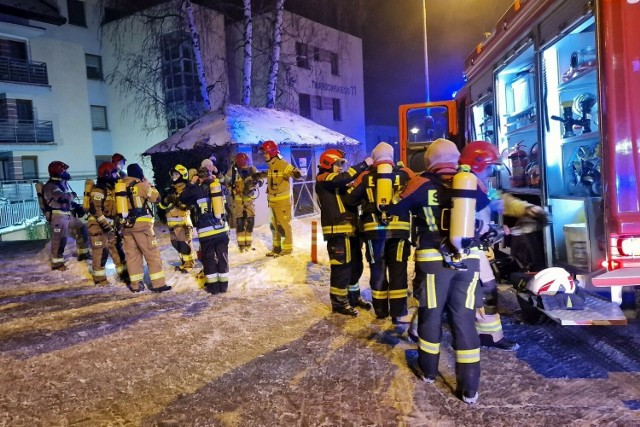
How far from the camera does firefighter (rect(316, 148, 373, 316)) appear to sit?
559 centimetres

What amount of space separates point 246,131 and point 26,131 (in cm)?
1658

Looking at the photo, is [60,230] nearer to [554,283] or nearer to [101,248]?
[101,248]

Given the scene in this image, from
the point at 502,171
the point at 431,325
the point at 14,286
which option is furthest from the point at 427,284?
the point at 14,286

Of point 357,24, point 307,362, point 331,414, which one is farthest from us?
point 357,24

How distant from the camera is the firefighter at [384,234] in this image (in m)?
5.03

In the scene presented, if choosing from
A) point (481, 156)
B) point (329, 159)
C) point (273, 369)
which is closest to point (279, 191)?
point (329, 159)

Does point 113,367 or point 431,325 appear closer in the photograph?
point 431,325

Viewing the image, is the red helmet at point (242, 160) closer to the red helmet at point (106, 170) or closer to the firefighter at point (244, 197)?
the firefighter at point (244, 197)

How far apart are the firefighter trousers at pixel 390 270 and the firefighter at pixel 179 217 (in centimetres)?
314

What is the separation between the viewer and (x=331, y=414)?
136 inches

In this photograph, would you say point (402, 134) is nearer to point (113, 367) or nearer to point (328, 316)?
point (328, 316)

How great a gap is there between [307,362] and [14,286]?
6.29 meters

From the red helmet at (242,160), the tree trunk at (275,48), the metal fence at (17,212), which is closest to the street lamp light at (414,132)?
the red helmet at (242,160)

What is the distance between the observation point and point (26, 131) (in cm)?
2383
